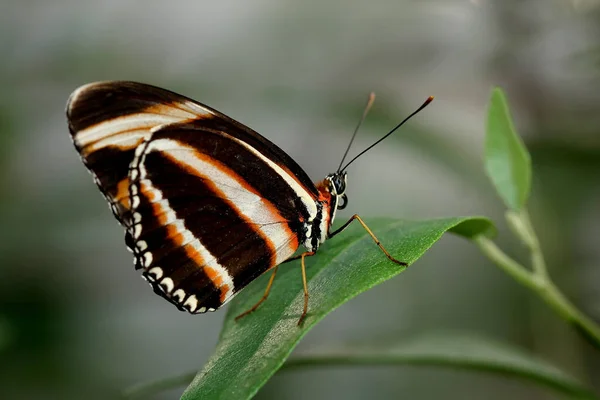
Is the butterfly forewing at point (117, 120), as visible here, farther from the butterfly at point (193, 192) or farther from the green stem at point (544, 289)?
the green stem at point (544, 289)

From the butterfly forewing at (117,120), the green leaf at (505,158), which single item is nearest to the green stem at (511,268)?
the green leaf at (505,158)

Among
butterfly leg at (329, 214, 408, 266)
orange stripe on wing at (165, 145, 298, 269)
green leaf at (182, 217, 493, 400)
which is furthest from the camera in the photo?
orange stripe on wing at (165, 145, 298, 269)

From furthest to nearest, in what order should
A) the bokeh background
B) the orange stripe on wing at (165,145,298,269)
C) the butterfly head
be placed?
the bokeh background
the butterfly head
the orange stripe on wing at (165,145,298,269)

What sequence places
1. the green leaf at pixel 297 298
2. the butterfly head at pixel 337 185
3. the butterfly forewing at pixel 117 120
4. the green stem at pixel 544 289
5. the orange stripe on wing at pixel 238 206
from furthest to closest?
the butterfly head at pixel 337 185 < the orange stripe on wing at pixel 238 206 < the butterfly forewing at pixel 117 120 < the green stem at pixel 544 289 < the green leaf at pixel 297 298

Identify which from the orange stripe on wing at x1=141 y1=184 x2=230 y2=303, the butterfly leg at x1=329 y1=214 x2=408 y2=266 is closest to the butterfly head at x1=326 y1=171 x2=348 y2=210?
the butterfly leg at x1=329 y1=214 x2=408 y2=266

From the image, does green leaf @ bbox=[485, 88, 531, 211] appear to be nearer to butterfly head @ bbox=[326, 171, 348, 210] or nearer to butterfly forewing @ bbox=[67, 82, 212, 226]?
butterfly head @ bbox=[326, 171, 348, 210]

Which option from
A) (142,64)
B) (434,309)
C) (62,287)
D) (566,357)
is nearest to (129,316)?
(62,287)

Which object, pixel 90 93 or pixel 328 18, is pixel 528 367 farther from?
pixel 328 18

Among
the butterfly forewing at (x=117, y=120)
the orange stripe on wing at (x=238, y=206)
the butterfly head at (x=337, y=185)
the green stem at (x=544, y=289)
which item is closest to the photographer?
the green stem at (x=544, y=289)
